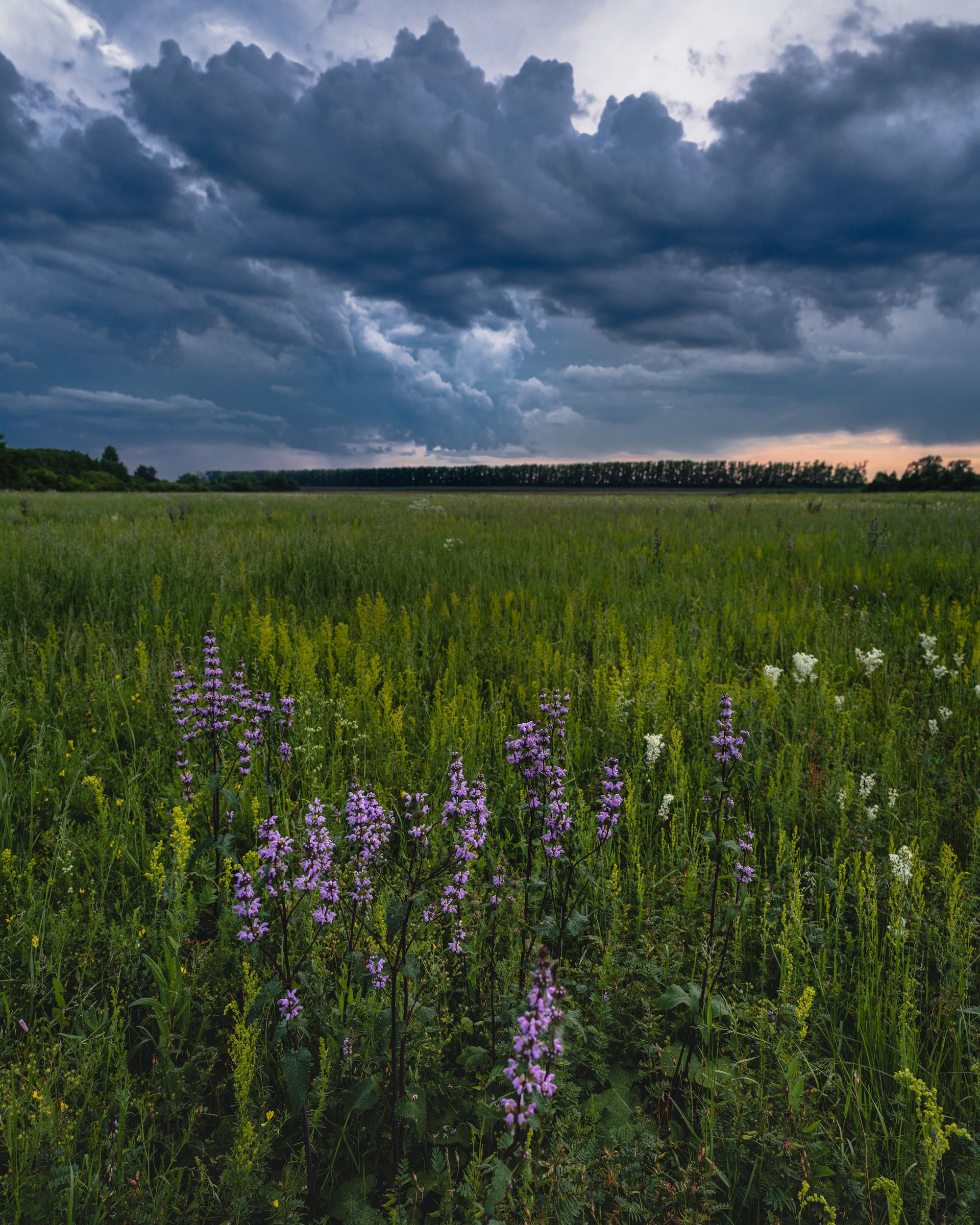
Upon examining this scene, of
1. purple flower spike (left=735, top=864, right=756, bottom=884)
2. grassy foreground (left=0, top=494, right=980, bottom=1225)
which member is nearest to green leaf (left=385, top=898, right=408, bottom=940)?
grassy foreground (left=0, top=494, right=980, bottom=1225)

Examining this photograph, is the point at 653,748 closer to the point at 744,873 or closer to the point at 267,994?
the point at 744,873

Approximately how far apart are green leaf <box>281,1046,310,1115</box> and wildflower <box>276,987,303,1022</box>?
0.10 m

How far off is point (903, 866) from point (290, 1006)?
89.3 inches

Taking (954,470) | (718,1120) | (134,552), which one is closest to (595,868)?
(718,1120)

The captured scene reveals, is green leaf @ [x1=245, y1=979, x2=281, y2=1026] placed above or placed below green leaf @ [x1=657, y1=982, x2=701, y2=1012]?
above

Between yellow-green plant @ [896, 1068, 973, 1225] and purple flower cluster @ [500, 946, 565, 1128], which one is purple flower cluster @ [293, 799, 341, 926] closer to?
purple flower cluster @ [500, 946, 565, 1128]

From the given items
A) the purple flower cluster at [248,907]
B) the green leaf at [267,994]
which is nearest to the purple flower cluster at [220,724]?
the purple flower cluster at [248,907]

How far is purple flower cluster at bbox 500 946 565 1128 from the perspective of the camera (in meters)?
1.04

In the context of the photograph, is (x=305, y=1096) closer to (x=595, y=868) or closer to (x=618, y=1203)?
(x=618, y=1203)

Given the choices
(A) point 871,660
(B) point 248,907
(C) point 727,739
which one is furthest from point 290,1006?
(A) point 871,660

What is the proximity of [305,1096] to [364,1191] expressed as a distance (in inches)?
13.6

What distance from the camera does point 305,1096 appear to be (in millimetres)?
1337

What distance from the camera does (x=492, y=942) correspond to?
1970 millimetres

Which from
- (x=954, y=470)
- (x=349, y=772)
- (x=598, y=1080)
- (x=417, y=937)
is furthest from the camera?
(x=954, y=470)
